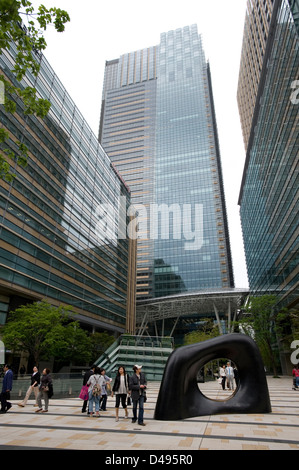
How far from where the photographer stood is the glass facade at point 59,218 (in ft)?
99.8

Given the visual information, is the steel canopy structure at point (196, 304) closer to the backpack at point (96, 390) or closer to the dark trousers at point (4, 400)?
the backpack at point (96, 390)

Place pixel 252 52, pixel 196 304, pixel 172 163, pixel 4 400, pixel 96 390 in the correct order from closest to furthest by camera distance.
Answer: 1. pixel 96 390
2. pixel 4 400
3. pixel 252 52
4. pixel 196 304
5. pixel 172 163

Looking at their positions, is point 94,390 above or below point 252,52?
below

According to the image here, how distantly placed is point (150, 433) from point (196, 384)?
10.2 ft

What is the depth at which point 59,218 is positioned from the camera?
38.8 m

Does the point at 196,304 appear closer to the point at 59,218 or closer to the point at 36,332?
the point at 59,218

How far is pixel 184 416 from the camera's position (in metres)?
8.48

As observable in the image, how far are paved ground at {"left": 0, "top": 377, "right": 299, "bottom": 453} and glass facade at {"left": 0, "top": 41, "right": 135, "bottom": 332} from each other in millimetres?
23512

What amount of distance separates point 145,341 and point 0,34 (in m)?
25.5

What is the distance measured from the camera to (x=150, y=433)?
652 cm

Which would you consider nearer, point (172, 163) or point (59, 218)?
point (59, 218)
